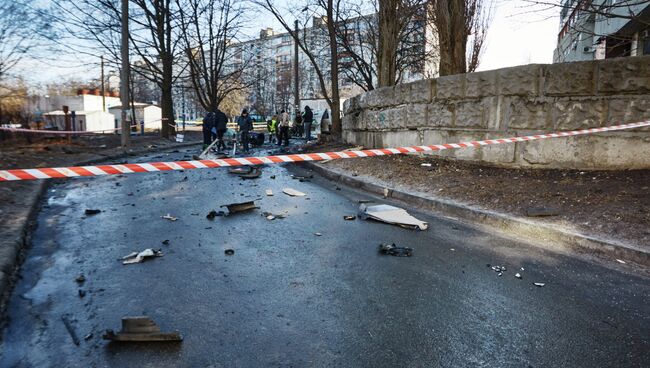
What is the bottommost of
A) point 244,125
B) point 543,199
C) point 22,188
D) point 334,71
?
point 22,188

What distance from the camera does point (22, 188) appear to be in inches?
314

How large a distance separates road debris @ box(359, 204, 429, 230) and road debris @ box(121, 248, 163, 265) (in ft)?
9.45

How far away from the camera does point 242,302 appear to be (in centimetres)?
316

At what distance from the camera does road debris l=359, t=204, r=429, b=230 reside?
18.1 ft

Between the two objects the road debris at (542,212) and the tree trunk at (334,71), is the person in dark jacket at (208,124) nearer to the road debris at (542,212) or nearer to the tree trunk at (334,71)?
the tree trunk at (334,71)

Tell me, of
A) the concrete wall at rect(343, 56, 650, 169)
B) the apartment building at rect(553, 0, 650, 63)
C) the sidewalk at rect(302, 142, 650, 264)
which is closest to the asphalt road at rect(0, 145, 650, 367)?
the sidewalk at rect(302, 142, 650, 264)

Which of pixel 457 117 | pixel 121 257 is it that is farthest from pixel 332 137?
pixel 121 257

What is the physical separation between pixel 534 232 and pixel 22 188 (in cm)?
884

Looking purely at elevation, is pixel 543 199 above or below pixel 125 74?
below

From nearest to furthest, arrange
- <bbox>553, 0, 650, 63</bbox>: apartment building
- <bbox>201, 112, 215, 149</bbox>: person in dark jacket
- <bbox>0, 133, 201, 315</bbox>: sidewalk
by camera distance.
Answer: <bbox>0, 133, 201, 315</bbox>: sidewalk, <bbox>553, 0, 650, 63</bbox>: apartment building, <bbox>201, 112, 215, 149</bbox>: person in dark jacket

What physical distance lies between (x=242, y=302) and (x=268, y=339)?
611mm

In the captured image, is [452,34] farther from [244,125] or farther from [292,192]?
[244,125]

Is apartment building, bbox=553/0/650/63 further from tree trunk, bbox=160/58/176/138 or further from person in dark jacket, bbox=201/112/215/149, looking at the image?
tree trunk, bbox=160/58/176/138

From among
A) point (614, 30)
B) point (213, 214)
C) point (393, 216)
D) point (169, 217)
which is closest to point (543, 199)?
point (393, 216)
